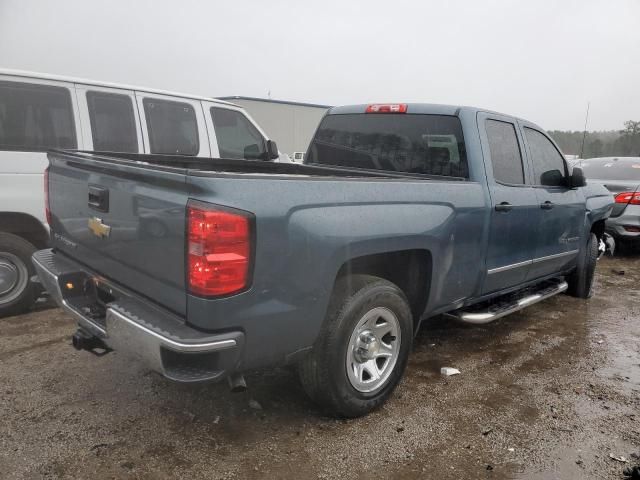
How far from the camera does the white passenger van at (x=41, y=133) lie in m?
4.17

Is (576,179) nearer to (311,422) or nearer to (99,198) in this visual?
(311,422)

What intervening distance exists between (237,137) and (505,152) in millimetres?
3141

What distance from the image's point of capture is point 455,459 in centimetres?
260

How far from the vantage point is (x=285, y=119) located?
1955 centimetres

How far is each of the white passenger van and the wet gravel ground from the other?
2.24 feet

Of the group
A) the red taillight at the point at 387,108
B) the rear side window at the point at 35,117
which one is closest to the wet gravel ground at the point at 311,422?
the rear side window at the point at 35,117

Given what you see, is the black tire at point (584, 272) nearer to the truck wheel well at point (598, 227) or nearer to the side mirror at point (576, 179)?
the truck wheel well at point (598, 227)

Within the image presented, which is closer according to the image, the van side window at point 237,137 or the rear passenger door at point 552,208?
the rear passenger door at point 552,208

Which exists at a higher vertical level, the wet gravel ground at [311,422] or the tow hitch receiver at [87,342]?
the tow hitch receiver at [87,342]

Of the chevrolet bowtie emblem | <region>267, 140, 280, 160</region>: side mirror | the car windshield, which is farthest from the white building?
the chevrolet bowtie emblem

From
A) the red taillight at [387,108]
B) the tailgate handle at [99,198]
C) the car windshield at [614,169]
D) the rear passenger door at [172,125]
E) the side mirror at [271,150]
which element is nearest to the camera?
the tailgate handle at [99,198]

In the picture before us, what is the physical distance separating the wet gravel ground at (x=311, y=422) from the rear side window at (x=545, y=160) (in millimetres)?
1521

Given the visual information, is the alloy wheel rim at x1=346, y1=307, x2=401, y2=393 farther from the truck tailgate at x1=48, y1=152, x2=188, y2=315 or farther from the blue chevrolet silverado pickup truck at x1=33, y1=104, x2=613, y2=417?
the truck tailgate at x1=48, y1=152, x2=188, y2=315

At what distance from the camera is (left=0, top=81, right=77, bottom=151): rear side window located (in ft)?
13.6
